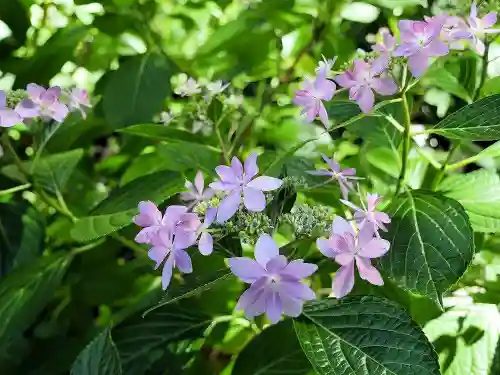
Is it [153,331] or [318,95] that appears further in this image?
[153,331]

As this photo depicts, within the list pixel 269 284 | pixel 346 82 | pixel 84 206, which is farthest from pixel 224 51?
pixel 269 284

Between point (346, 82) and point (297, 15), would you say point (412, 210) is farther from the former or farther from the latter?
point (297, 15)

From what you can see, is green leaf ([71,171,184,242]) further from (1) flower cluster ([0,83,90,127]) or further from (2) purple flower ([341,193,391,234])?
(2) purple flower ([341,193,391,234])

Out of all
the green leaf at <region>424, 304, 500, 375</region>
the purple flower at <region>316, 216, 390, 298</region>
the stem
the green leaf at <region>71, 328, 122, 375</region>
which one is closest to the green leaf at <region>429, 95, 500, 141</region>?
the stem

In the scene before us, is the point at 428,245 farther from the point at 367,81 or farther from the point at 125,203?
the point at 125,203

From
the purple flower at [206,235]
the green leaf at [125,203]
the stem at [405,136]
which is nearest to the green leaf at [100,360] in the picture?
the green leaf at [125,203]

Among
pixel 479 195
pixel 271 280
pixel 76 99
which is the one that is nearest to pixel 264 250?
pixel 271 280
